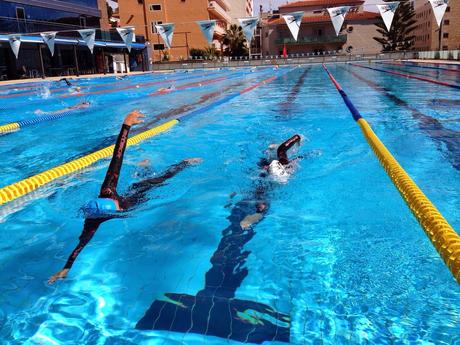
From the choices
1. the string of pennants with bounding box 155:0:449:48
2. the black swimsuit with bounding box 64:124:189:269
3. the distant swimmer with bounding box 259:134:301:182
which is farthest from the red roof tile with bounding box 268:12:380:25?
the black swimsuit with bounding box 64:124:189:269

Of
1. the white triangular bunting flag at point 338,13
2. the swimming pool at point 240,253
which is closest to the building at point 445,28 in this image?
the white triangular bunting flag at point 338,13

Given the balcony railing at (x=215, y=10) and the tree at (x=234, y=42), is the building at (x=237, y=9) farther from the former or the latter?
the tree at (x=234, y=42)

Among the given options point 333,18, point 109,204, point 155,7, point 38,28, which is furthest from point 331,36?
point 109,204

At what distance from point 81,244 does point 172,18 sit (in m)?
44.9

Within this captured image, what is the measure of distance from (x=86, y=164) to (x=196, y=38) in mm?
40897

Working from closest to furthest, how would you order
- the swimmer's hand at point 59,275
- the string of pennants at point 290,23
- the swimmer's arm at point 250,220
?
the swimmer's hand at point 59,275, the swimmer's arm at point 250,220, the string of pennants at point 290,23

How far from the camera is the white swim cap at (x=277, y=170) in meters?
4.43

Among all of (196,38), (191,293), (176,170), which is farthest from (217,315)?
(196,38)

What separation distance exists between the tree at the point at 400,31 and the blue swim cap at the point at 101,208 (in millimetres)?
45875

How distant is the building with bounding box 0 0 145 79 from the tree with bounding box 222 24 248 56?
13386 mm

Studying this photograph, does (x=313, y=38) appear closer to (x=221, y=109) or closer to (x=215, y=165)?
(x=221, y=109)

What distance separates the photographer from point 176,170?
16.2ft

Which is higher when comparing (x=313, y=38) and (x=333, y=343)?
(x=313, y=38)

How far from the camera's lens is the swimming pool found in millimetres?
2082
